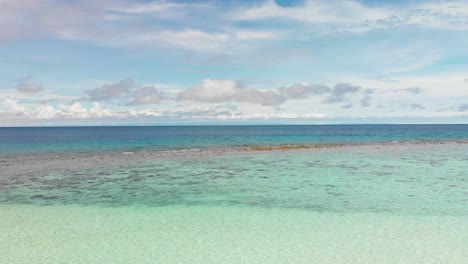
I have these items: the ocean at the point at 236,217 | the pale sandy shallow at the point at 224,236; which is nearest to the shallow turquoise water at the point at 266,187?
the ocean at the point at 236,217

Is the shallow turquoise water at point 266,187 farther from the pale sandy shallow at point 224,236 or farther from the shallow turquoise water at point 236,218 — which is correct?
the pale sandy shallow at point 224,236

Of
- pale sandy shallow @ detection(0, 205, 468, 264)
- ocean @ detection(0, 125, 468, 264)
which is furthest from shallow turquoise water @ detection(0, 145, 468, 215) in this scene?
pale sandy shallow @ detection(0, 205, 468, 264)

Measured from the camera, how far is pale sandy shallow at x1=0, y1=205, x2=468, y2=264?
37.1 feet

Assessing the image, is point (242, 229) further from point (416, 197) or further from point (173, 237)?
point (416, 197)

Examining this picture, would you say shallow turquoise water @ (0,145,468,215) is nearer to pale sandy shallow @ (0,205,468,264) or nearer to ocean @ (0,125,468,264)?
→ ocean @ (0,125,468,264)

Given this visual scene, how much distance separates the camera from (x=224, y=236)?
43.7ft

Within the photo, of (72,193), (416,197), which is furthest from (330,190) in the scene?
(72,193)

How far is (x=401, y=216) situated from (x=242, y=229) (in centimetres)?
662

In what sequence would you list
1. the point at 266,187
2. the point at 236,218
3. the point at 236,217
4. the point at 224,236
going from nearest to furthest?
the point at 224,236 < the point at 236,218 < the point at 236,217 < the point at 266,187

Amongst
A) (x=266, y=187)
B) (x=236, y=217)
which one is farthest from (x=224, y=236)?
(x=266, y=187)

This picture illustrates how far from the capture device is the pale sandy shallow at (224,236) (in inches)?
445

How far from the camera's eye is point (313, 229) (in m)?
14.1

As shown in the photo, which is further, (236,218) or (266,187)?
(266,187)

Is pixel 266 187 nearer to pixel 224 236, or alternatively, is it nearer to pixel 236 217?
pixel 236 217
